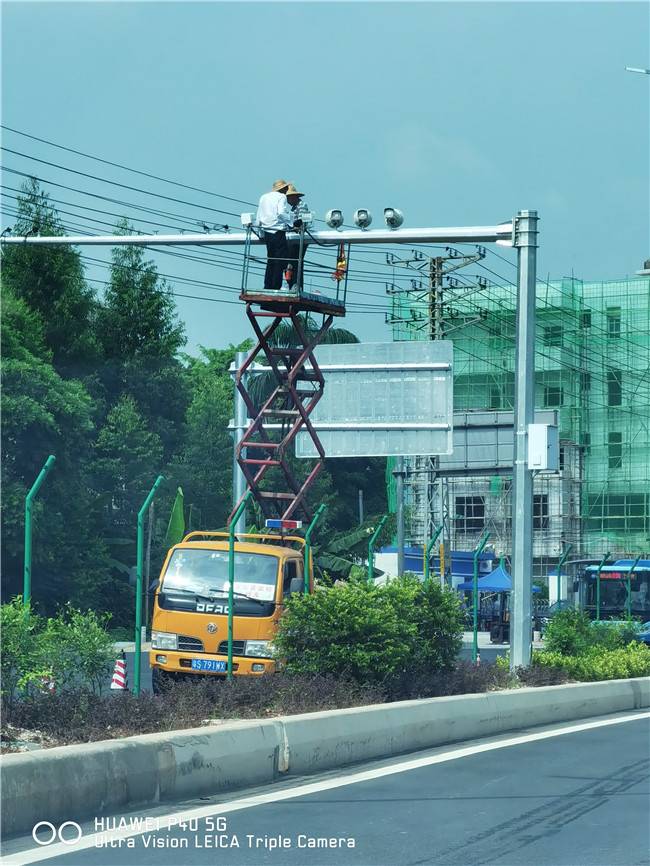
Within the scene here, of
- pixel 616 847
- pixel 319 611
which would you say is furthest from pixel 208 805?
pixel 319 611

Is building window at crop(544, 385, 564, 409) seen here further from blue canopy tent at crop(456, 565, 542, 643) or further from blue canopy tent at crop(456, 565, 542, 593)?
blue canopy tent at crop(456, 565, 542, 593)

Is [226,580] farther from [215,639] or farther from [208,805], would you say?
[208,805]

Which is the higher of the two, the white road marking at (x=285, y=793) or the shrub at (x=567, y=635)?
the shrub at (x=567, y=635)

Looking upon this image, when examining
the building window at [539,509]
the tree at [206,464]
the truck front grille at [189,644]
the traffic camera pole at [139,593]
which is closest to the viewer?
the traffic camera pole at [139,593]

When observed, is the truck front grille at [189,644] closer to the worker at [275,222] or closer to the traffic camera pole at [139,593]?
the traffic camera pole at [139,593]

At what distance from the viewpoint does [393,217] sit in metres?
17.8

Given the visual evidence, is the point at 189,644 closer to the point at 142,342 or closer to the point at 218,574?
the point at 218,574

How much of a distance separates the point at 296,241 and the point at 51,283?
41.6m

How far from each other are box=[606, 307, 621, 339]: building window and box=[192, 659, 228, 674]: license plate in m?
59.5

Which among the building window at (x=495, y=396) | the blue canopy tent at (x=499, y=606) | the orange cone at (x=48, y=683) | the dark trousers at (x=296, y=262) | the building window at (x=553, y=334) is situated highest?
the building window at (x=553, y=334)

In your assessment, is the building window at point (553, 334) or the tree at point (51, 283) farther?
the building window at point (553, 334)

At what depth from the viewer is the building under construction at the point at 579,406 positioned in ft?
232

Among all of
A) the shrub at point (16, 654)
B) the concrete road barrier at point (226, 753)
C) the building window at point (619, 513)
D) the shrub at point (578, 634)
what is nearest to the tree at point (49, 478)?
the shrub at point (578, 634)

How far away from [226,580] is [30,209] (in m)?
44.5
